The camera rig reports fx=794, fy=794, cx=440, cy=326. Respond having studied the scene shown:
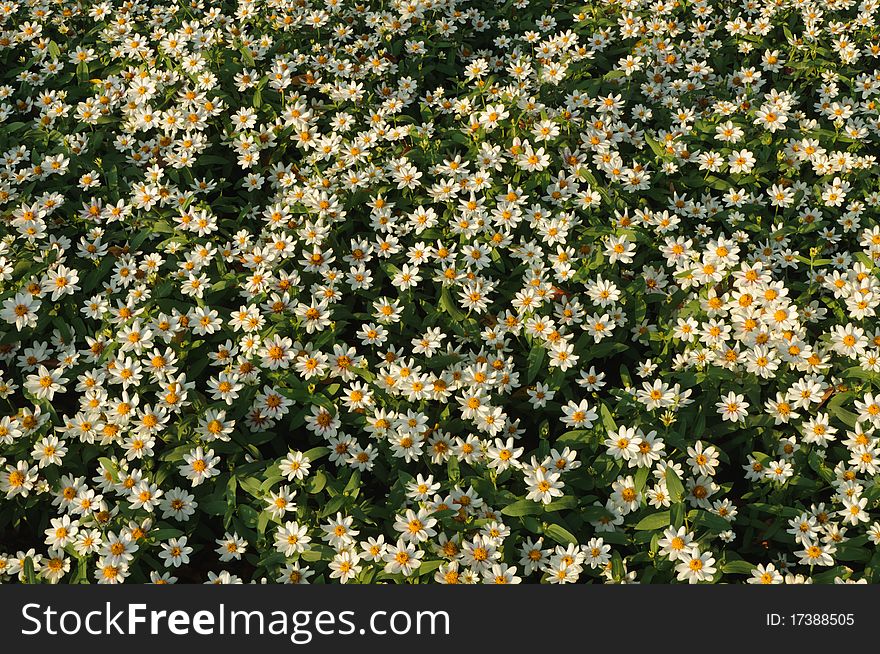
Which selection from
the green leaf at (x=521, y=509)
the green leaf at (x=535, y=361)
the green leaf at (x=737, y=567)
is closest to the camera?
the green leaf at (x=737, y=567)

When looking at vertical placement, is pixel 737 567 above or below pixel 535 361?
below

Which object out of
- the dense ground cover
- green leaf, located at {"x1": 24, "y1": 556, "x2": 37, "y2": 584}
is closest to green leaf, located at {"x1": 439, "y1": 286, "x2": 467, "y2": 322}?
the dense ground cover

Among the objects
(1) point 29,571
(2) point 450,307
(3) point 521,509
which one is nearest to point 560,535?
(3) point 521,509

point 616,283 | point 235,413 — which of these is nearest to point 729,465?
point 616,283

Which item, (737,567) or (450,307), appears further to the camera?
(450,307)

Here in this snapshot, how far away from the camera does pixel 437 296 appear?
157 inches

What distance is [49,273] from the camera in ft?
12.7

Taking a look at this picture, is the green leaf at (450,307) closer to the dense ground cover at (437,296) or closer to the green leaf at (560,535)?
the dense ground cover at (437,296)

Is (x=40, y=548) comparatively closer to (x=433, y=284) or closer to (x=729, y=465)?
(x=433, y=284)

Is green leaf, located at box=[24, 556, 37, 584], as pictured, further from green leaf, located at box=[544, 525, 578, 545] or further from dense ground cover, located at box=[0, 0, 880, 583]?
green leaf, located at box=[544, 525, 578, 545]

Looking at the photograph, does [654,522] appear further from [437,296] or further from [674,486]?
[437,296]

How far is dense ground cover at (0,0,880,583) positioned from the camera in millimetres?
3227

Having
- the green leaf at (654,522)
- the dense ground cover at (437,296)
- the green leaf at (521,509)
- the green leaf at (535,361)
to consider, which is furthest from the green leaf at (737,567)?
the green leaf at (535,361)

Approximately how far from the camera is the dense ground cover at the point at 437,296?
127 inches
